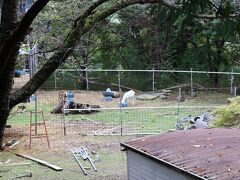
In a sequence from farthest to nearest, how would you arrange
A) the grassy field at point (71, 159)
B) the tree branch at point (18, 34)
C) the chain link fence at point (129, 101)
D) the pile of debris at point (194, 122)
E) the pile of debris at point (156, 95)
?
the pile of debris at point (156, 95), the chain link fence at point (129, 101), the pile of debris at point (194, 122), the grassy field at point (71, 159), the tree branch at point (18, 34)

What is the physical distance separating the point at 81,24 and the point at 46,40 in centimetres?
1244

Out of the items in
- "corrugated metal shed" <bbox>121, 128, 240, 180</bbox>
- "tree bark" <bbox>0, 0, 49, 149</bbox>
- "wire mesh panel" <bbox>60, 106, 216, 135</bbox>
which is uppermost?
"tree bark" <bbox>0, 0, 49, 149</bbox>

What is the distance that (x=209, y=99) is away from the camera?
18672 mm

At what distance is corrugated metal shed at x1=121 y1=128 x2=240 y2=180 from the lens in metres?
4.77

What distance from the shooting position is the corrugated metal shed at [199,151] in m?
4.77

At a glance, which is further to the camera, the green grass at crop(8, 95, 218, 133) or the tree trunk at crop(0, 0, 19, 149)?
the green grass at crop(8, 95, 218, 133)

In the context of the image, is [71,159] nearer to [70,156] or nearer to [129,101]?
[70,156]

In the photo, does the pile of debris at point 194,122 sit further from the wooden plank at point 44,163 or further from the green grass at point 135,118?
the wooden plank at point 44,163

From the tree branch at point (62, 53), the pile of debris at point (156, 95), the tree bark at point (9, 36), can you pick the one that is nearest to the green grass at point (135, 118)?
the pile of debris at point (156, 95)

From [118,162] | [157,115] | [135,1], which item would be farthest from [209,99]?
[135,1]

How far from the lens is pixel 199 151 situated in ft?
18.0

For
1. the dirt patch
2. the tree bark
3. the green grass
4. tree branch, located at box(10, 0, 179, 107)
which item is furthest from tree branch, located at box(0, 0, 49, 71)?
the green grass

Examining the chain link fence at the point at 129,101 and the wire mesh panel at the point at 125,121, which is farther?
the chain link fence at the point at 129,101

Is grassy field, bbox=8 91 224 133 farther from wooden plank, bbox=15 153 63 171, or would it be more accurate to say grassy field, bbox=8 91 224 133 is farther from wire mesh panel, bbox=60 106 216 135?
wooden plank, bbox=15 153 63 171
